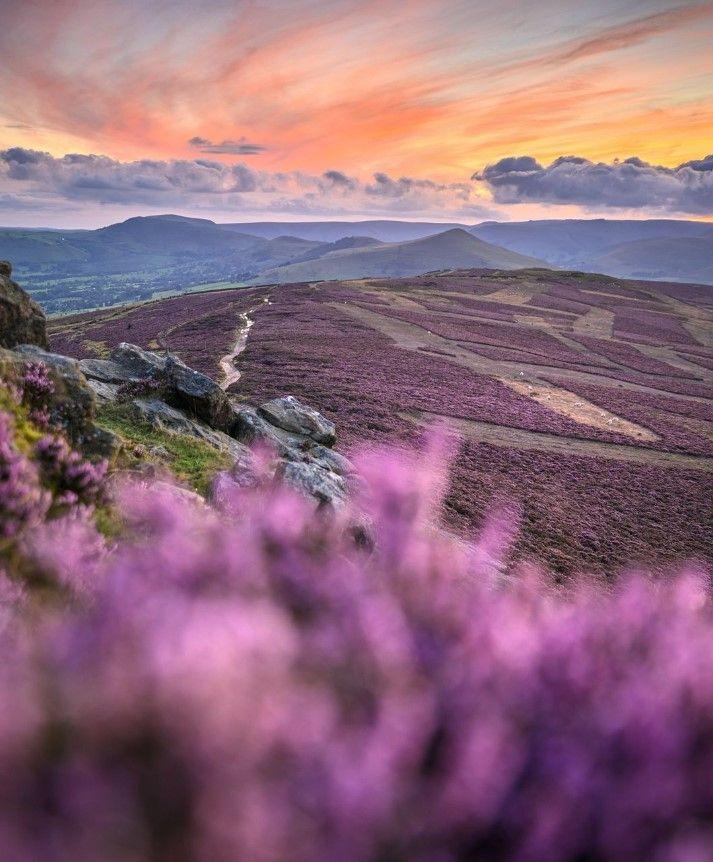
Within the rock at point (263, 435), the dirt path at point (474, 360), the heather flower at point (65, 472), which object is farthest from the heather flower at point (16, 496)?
the dirt path at point (474, 360)

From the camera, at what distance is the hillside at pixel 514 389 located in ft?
69.8

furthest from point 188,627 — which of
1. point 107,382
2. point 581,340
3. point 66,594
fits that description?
point 581,340

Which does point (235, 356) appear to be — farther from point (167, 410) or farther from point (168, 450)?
point (168, 450)

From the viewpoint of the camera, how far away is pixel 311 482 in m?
9.76

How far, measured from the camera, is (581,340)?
68375mm

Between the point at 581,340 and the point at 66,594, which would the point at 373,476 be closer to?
the point at 66,594

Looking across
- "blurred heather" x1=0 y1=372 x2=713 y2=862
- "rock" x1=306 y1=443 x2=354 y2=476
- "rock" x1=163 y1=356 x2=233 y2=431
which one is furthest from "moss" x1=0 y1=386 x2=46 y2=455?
"rock" x1=163 y1=356 x2=233 y2=431

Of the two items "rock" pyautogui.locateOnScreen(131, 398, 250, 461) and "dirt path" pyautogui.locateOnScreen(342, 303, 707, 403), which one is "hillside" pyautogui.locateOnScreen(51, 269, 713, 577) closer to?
"dirt path" pyautogui.locateOnScreen(342, 303, 707, 403)

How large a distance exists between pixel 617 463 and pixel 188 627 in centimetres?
2991

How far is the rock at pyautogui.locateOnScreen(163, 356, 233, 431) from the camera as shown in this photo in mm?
16688

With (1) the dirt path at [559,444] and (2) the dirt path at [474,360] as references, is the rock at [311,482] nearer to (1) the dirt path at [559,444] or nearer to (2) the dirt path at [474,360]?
Answer: (1) the dirt path at [559,444]

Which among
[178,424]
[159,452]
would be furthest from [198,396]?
[159,452]

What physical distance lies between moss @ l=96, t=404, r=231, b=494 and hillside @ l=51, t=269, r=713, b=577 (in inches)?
365

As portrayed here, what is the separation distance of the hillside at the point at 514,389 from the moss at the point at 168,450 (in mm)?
9280
